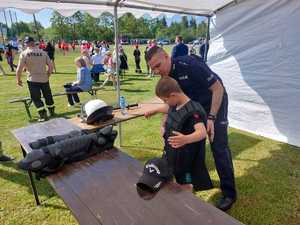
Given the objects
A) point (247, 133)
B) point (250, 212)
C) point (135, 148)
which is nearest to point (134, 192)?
point (250, 212)

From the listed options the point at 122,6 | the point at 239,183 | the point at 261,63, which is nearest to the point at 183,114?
the point at 239,183

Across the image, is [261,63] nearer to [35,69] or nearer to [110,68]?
[35,69]

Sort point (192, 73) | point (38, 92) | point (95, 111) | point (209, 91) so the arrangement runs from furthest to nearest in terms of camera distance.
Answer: point (38, 92) → point (95, 111) → point (209, 91) → point (192, 73)

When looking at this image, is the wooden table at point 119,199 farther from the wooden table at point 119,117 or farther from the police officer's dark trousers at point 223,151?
the police officer's dark trousers at point 223,151

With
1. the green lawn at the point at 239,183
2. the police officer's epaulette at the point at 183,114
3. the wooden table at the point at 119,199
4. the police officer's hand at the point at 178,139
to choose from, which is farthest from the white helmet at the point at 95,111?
the police officer's hand at the point at 178,139

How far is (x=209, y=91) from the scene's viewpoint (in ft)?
8.04

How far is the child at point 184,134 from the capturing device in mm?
Answer: 1896

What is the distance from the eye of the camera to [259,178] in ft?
10.7

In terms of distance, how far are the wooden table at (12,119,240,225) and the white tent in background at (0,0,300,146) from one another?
7.91 feet

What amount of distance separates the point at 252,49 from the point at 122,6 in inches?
97.3

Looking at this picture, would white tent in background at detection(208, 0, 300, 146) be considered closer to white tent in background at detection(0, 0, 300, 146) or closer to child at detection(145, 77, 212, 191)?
white tent in background at detection(0, 0, 300, 146)

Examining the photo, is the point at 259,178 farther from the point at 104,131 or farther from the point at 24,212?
the point at 24,212

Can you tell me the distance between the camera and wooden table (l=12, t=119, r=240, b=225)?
1327 mm

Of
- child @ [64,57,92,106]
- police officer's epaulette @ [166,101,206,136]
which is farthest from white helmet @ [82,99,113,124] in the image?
child @ [64,57,92,106]
